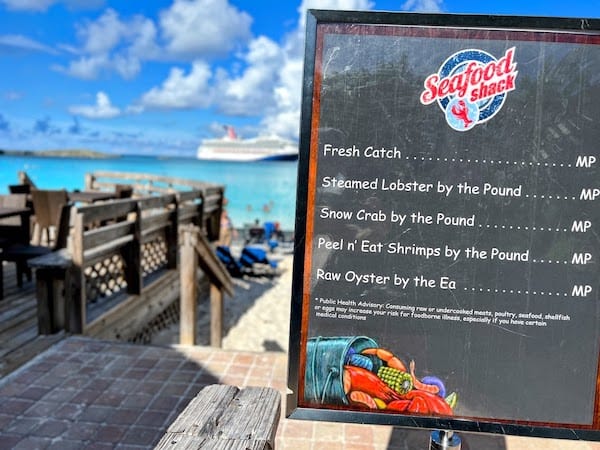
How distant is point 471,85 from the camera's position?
139 centimetres

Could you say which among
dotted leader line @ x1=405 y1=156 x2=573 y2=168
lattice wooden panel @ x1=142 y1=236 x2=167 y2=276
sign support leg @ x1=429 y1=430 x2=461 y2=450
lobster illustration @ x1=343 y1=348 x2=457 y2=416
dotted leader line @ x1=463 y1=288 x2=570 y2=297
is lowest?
lattice wooden panel @ x1=142 y1=236 x2=167 y2=276

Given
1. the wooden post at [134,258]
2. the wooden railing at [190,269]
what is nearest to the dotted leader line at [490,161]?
the wooden railing at [190,269]

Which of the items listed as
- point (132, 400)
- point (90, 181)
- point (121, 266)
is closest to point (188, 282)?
point (121, 266)

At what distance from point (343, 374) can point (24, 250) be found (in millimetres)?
4961

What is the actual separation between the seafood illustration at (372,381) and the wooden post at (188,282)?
3.51 meters

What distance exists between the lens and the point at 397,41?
1403 millimetres

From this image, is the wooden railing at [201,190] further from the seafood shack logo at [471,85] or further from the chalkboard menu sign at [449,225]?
the seafood shack logo at [471,85]

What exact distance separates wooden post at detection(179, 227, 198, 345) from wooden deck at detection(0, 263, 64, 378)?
1.21m

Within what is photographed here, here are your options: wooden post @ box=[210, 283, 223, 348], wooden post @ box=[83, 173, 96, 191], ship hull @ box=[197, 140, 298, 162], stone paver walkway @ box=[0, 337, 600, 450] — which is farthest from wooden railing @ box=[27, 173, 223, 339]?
ship hull @ box=[197, 140, 298, 162]

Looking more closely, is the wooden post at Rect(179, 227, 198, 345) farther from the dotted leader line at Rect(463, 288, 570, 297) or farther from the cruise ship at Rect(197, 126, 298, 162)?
the cruise ship at Rect(197, 126, 298, 162)

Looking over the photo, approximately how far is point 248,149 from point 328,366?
103 meters

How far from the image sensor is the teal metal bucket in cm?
150

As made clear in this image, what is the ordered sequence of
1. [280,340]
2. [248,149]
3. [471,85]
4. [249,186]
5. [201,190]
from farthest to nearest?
[248,149] < [249,186] < [201,190] < [280,340] < [471,85]

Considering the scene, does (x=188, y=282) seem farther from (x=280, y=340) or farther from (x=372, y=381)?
(x=372, y=381)
